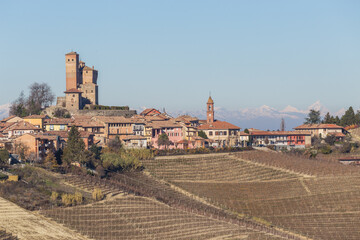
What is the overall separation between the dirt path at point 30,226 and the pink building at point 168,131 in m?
43.5

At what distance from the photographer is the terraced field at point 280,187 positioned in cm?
6794

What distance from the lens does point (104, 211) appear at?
6012 cm

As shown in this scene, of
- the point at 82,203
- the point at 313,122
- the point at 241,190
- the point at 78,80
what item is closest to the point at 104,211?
the point at 82,203

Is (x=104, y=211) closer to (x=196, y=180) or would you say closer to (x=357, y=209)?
(x=196, y=180)

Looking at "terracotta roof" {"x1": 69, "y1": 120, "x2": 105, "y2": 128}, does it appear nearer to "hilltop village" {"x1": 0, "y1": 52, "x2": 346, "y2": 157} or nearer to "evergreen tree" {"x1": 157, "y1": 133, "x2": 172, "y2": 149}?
"hilltop village" {"x1": 0, "y1": 52, "x2": 346, "y2": 157}

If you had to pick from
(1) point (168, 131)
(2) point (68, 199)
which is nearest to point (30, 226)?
(2) point (68, 199)

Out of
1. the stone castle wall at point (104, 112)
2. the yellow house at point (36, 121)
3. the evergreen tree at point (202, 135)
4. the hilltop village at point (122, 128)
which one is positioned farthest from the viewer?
the evergreen tree at point (202, 135)

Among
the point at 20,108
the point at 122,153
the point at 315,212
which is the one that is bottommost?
the point at 315,212

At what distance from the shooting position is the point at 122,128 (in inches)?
3875

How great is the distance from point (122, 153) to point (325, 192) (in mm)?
24743

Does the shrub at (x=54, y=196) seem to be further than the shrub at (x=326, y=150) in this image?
No

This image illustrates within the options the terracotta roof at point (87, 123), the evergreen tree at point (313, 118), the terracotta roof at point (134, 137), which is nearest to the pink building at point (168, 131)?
the terracotta roof at point (134, 137)

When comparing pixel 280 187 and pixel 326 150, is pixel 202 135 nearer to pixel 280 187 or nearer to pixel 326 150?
pixel 326 150

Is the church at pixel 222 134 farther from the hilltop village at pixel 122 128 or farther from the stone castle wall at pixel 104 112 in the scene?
the stone castle wall at pixel 104 112
